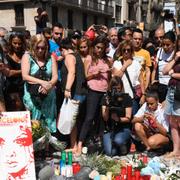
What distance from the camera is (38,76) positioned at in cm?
589

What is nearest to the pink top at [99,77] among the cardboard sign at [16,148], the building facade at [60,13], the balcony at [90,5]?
the cardboard sign at [16,148]

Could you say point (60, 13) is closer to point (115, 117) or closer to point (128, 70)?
point (128, 70)

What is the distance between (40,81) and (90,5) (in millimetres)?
41899

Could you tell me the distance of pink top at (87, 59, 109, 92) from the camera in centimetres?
647

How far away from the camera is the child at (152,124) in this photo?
20.6 ft

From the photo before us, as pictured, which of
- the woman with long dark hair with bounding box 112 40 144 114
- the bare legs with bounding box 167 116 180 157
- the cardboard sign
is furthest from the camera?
the woman with long dark hair with bounding box 112 40 144 114

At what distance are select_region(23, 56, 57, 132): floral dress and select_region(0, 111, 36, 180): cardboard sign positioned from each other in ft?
3.80

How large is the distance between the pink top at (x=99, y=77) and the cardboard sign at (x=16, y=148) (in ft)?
6.16

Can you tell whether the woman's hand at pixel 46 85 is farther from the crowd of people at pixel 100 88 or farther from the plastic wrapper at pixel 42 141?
the plastic wrapper at pixel 42 141

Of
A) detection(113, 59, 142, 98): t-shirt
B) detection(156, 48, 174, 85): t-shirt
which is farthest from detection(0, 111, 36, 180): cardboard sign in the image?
detection(156, 48, 174, 85): t-shirt

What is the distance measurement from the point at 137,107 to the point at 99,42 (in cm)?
131

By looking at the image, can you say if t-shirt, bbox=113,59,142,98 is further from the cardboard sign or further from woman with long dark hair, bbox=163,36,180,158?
the cardboard sign

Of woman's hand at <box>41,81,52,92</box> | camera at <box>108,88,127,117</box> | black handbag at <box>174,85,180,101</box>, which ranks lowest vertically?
camera at <box>108,88,127,117</box>

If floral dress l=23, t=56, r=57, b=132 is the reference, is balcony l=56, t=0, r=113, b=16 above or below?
above
